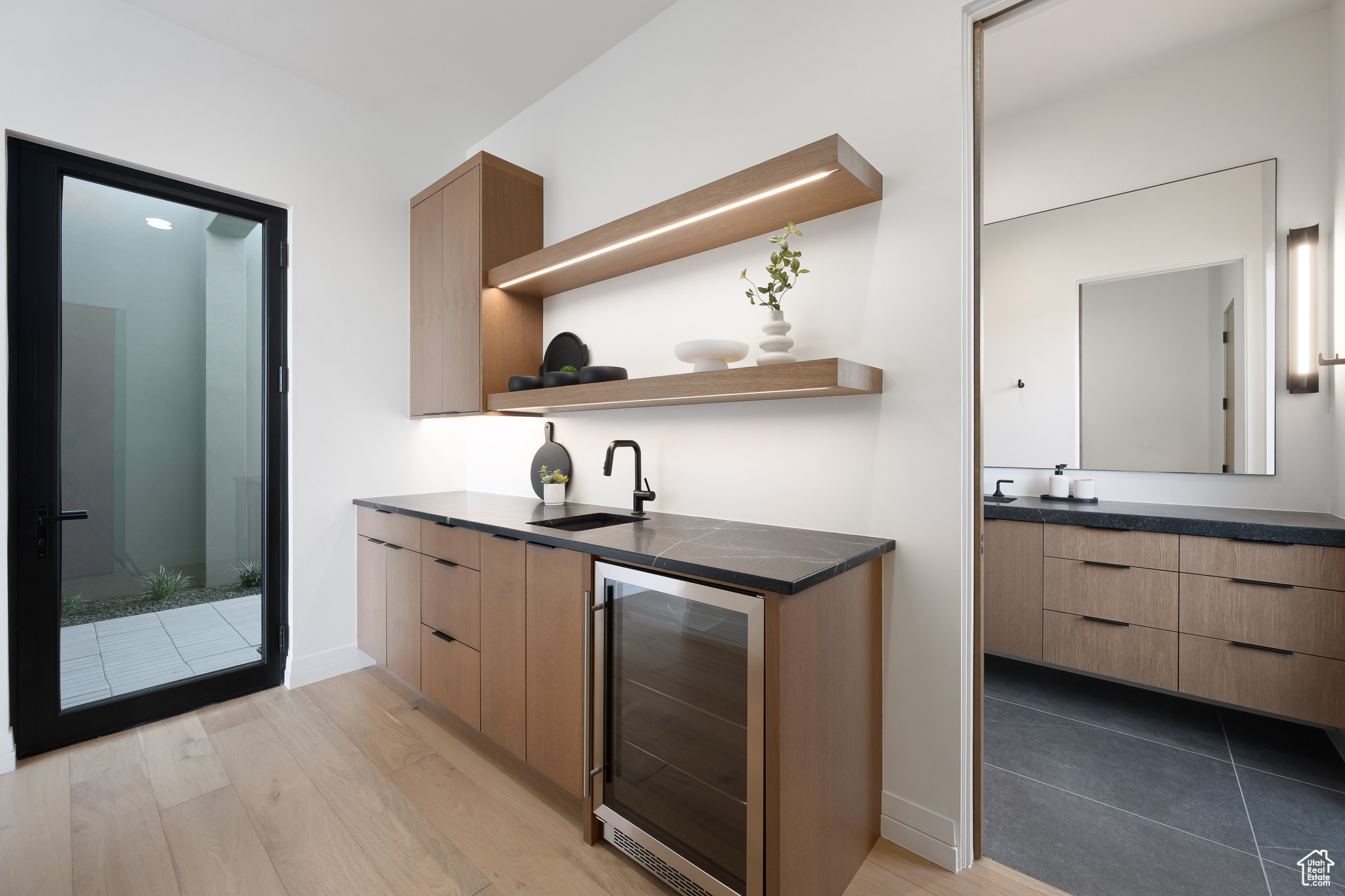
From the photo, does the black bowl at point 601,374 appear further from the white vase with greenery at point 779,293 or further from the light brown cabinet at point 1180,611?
the light brown cabinet at point 1180,611

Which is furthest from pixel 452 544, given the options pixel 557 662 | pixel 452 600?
pixel 557 662

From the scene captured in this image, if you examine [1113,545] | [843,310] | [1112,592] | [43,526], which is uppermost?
[843,310]

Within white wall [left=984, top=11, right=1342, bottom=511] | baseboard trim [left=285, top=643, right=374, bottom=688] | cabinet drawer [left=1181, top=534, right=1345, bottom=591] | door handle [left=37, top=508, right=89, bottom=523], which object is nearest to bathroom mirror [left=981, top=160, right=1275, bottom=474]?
white wall [left=984, top=11, right=1342, bottom=511]

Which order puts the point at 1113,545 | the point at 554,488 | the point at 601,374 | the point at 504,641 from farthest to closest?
the point at 554,488
the point at 1113,545
the point at 601,374
the point at 504,641

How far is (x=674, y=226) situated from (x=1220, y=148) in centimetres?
262

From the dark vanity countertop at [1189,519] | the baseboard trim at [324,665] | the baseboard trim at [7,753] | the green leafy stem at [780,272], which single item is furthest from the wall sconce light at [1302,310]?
the baseboard trim at [7,753]

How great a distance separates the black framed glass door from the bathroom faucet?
1841 millimetres

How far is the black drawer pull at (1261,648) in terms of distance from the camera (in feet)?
6.52

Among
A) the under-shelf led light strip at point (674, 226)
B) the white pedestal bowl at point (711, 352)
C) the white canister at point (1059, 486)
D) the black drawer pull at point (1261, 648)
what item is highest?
the under-shelf led light strip at point (674, 226)

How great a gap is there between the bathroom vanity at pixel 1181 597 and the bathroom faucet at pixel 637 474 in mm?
1731

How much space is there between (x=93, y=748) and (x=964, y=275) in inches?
144

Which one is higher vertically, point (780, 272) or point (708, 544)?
Answer: point (780, 272)

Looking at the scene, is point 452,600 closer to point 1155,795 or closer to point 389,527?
point 389,527

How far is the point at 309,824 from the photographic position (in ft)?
5.70
